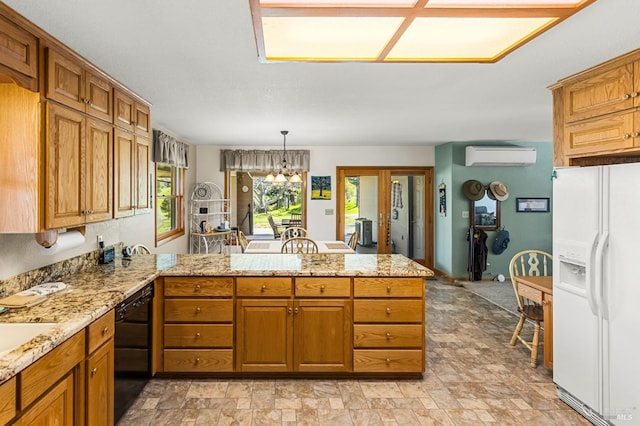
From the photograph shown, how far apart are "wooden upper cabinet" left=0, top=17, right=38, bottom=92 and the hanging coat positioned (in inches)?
235

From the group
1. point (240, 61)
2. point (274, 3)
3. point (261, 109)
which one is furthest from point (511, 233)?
point (274, 3)

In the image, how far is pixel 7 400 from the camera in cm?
129

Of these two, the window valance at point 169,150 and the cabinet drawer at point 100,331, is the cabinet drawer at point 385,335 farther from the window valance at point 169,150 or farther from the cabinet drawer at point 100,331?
the window valance at point 169,150

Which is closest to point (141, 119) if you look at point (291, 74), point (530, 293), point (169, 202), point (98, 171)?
point (98, 171)

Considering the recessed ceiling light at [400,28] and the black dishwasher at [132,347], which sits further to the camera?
the black dishwasher at [132,347]

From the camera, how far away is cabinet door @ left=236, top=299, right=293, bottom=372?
282cm

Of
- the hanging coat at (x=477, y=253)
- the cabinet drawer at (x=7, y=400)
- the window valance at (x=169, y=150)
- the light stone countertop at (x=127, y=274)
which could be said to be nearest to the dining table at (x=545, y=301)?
the light stone countertop at (x=127, y=274)

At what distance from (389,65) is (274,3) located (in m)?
1.18

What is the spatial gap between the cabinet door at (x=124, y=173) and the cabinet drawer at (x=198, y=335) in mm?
961

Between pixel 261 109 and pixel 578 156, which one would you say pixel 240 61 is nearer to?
pixel 261 109

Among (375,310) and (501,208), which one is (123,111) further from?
(501,208)

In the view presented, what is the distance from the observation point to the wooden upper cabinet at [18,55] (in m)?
1.73

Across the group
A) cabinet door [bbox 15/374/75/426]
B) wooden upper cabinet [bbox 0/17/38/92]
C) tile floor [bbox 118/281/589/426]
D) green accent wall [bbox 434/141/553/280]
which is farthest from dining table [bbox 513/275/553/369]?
wooden upper cabinet [bbox 0/17/38/92]

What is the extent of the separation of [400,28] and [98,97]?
1.99 meters
